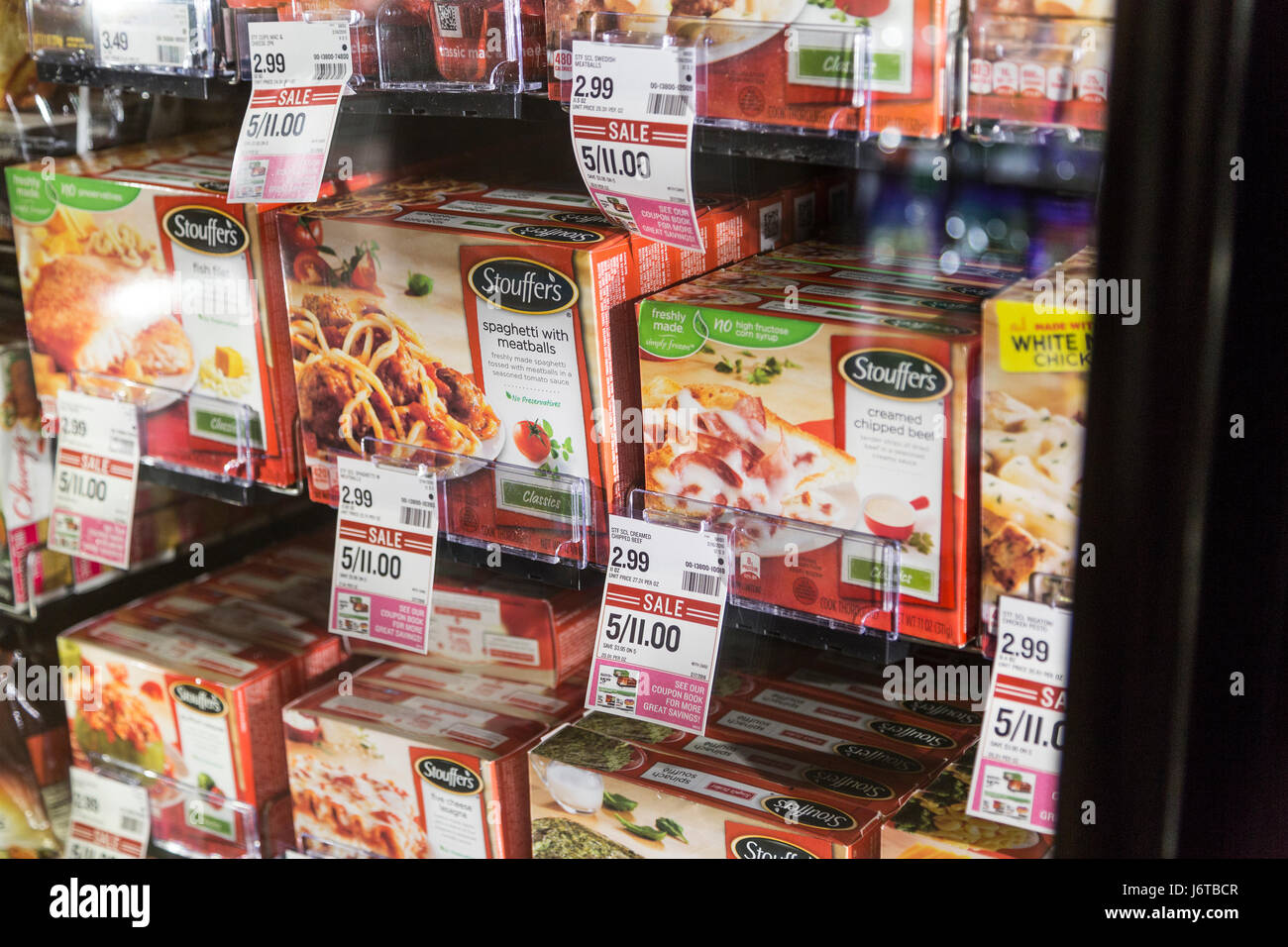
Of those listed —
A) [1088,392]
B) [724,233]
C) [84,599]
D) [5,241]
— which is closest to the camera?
[1088,392]

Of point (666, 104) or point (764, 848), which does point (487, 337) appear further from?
point (764, 848)

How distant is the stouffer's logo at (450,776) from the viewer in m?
1.48

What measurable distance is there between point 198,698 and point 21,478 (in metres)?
0.43

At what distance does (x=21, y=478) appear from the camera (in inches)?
70.2

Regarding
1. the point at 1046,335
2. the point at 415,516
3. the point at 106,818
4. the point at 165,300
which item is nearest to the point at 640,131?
the point at 1046,335

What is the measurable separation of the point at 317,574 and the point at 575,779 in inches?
28.5

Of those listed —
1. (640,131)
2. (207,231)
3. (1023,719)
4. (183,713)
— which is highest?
(640,131)

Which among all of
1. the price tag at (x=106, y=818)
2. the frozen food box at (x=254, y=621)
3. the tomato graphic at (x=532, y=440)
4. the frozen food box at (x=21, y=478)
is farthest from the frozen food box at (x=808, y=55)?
the price tag at (x=106, y=818)

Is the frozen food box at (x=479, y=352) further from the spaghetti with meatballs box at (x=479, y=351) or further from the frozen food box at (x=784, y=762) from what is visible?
the frozen food box at (x=784, y=762)

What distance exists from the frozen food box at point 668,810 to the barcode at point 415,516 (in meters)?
0.29

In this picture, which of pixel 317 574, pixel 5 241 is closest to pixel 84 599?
pixel 317 574

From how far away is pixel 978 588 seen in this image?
44.6 inches
